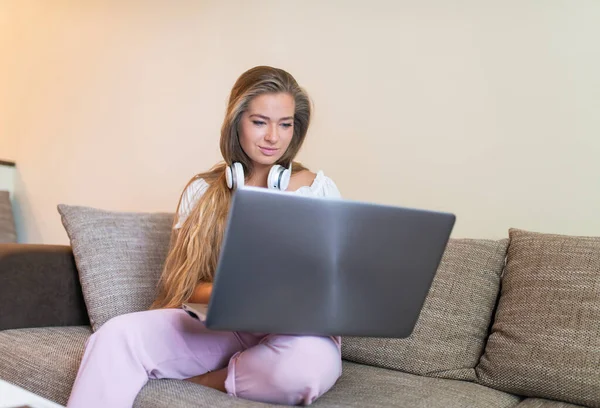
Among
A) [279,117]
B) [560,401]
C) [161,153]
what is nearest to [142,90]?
[161,153]

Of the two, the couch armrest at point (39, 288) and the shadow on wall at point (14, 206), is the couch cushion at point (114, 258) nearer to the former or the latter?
the couch armrest at point (39, 288)

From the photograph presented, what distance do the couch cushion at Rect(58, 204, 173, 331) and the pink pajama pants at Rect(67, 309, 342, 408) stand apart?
429 mm

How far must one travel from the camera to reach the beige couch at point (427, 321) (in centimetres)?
138

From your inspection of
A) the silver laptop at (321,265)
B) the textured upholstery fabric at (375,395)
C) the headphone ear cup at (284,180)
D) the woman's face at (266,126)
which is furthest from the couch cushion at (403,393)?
the woman's face at (266,126)

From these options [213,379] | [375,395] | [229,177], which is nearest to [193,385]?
[213,379]

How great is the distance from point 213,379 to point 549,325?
76 cm

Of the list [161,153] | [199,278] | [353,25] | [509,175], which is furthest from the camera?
[161,153]

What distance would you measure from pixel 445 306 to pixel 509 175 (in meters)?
0.48

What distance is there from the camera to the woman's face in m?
1.65

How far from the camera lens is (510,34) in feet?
6.24

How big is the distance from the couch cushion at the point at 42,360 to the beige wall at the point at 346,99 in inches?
39.7

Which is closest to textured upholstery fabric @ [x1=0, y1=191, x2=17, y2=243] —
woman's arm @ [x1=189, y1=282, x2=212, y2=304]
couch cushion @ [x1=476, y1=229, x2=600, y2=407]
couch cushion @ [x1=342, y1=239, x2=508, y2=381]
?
woman's arm @ [x1=189, y1=282, x2=212, y2=304]

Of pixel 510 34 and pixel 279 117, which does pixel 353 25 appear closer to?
pixel 510 34

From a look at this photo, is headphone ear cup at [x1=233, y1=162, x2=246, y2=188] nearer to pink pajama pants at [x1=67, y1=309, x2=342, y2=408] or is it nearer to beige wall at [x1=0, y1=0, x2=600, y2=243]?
pink pajama pants at [x1=67, y1=309, x2=342, y2=408]
